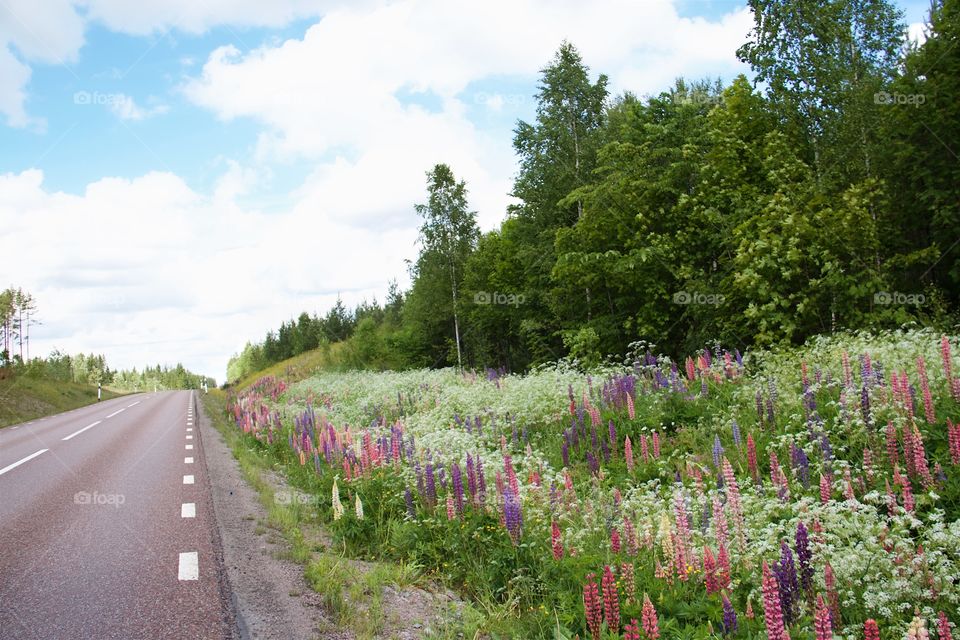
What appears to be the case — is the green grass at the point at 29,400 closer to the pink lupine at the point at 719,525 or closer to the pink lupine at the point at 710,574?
the pink lupine at the point at 719,525

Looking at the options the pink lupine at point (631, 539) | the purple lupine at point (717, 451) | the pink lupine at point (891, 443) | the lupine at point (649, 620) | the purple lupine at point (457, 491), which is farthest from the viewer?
the purple lupine at point (457, 491)

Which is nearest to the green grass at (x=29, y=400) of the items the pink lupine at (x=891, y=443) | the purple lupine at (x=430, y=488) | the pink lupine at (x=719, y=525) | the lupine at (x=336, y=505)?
the lupine at (x=336, y=505)

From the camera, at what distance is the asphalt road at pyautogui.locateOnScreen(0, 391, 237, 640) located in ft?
15.9

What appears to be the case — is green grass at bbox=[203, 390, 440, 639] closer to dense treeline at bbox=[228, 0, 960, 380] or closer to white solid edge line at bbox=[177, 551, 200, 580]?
white solid edge line at bbox=[177, 551, 200, 580]

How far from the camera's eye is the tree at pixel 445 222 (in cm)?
3559

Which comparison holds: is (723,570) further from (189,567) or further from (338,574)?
(189,567)

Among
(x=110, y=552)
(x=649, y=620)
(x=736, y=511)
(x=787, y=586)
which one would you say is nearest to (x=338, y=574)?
(x=110, y=552)

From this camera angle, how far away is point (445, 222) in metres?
36.2

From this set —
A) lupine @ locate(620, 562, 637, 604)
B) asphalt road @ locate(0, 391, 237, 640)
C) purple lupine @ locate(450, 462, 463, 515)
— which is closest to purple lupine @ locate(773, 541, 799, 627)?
lupine @ locate(620, 562, 637, 604)

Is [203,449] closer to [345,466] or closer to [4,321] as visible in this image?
[345,466]

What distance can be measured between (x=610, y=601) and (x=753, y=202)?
1643 centimetres

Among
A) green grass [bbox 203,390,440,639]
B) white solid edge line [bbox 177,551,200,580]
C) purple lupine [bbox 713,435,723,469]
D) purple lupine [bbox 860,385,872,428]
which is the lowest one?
green grass [bbox 203,390,440,639]

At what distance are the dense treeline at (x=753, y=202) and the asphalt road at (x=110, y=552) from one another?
13.1 metres

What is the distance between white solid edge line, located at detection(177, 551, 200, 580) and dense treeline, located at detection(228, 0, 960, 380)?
13.1 metres
